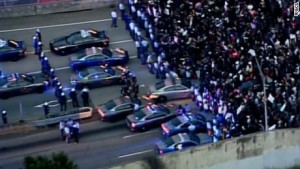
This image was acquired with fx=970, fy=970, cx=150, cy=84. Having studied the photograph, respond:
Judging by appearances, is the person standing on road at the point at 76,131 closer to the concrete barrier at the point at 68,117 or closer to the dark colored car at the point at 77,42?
the concrete barrier at the point at 68,117

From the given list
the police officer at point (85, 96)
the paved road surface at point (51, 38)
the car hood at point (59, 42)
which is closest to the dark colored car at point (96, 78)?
the paved road surface at point (51, 38)

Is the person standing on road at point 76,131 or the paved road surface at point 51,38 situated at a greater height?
the paved road surface at point 51,38

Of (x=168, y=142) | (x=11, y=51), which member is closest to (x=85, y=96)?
(x=168, y=142)

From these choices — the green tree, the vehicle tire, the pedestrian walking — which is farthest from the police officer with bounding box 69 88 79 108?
the green tree

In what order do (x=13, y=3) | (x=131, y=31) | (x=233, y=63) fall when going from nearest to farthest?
(x=233, y=63)
(x=131, y=31)
(x=13, y=3)

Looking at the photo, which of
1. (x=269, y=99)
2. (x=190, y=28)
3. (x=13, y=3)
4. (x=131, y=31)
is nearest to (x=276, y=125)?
(x=269, y=99)

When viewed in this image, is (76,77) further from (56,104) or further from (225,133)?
(225,133)

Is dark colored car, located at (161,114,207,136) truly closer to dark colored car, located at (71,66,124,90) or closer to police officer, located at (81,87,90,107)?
police officer, located at (81,87,90,107)
